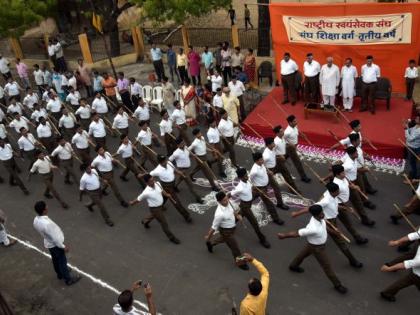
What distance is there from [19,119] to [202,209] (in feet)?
21.3

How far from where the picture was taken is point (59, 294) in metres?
8.56

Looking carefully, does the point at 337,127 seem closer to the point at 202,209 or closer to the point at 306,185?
the point at 306,185

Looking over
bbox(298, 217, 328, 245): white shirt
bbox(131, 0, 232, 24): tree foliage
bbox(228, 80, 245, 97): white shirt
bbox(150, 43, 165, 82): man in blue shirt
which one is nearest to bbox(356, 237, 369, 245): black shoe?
bbox(298, 217, 328, 245): white shirt

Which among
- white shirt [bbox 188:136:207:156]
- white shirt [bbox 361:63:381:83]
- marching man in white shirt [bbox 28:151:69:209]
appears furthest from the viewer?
white shirt [bbox 361:63:381:83]

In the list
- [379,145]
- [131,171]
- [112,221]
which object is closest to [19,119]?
[131,171]

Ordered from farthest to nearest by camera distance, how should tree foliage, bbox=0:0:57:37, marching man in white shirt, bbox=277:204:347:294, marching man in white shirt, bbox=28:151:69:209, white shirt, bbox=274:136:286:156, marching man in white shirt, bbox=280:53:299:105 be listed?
tree foliage, bbox=0:0:57:37
marching man in white shirt, bbox=280:53:299:105
marching man in white shirt, bbox=28:151:69:209
white shirt, bbox=274:136:286:156
marching man in white shirt, bbox=277:204:347:294

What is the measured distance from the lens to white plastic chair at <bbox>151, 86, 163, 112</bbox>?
50.6 ft

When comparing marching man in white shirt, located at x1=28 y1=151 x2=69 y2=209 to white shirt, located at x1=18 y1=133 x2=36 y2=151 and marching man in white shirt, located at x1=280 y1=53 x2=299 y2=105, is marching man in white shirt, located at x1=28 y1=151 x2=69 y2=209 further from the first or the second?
marching man in white shirt, located at x1=280 y1=53 x2=299 y2=105

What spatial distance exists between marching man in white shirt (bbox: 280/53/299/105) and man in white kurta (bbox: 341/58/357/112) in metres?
1.43

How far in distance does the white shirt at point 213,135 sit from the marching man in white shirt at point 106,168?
236cm

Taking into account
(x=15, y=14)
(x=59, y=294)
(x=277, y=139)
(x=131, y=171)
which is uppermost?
(x=15, y=14)

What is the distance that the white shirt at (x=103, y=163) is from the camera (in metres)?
10.4

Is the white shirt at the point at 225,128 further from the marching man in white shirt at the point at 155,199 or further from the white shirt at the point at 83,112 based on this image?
the white shirt at the point at 83,112

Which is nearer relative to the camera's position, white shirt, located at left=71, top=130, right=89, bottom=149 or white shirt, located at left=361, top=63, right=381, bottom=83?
white shirt, located at left=71, top=130, right=89, bottom=149
